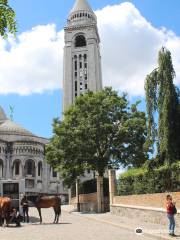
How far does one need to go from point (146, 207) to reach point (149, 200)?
419 mm

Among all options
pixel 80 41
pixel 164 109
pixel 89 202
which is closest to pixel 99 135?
pixel 89 202

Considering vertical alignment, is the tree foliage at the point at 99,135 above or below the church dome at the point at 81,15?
below

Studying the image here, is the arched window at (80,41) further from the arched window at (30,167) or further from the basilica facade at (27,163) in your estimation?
the arched window at (30,167)

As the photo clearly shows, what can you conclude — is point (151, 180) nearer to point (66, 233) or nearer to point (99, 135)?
point (66, 233)

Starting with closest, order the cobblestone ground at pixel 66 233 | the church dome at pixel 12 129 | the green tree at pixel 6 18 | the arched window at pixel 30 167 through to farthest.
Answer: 1. the green tree at pixel 6 18
2. the cobblestone ground at pixel 66 233
3. the arched window at pixel 30 167
4. the church dome at pixel 12 129

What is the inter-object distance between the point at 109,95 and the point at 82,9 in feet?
203

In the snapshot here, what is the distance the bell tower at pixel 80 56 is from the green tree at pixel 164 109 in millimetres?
62576

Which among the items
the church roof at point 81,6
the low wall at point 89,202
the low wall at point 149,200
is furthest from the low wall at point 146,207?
the church roof at point 81,6

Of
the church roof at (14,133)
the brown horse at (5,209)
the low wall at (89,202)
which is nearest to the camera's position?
the brown horse at (5,209)

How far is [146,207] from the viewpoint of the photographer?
21812 millimetres

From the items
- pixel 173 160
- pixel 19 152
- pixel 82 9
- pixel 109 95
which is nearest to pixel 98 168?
pixel 109 95

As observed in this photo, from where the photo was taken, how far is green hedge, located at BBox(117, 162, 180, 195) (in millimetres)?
19859

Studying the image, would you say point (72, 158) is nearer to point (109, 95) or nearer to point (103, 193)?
point (103, 193)

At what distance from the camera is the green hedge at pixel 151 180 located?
19859 millimetres
